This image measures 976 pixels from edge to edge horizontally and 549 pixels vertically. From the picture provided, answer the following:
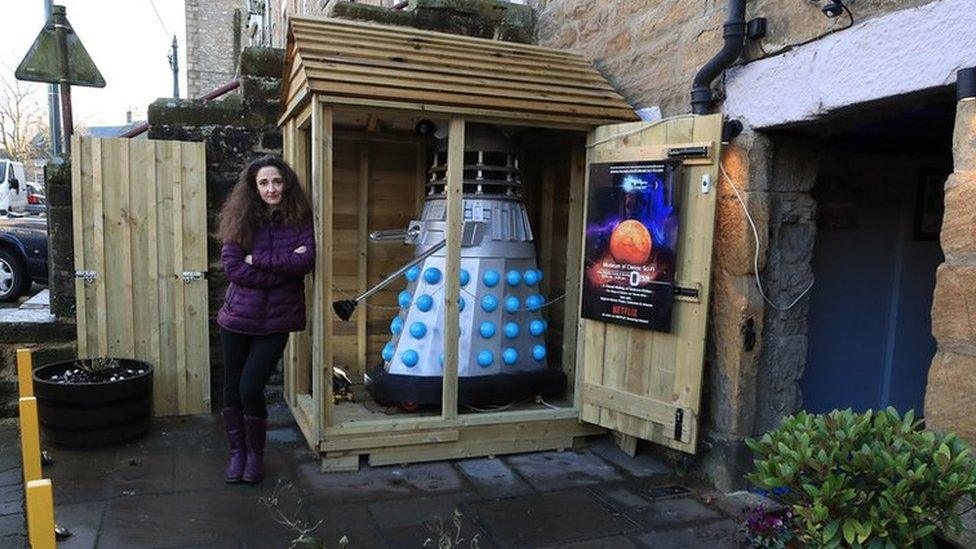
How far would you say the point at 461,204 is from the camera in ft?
13.6

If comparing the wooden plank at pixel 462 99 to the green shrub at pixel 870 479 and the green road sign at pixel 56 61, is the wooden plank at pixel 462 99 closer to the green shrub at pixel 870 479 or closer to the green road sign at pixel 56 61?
the green shrub at pixel 870 479

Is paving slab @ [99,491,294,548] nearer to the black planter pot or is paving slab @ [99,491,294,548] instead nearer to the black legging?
the black legging

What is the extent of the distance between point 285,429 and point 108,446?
1088mm

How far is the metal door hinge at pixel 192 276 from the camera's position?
15.8 feet

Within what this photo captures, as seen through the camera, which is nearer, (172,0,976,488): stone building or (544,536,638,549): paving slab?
(172,0,976,488): stone building

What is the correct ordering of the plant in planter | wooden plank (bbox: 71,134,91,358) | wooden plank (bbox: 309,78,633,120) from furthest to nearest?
wooden plank (bbox: 71,134,91,358)
wooden plank (bbox: 309,78,633,120)
the plant in planter

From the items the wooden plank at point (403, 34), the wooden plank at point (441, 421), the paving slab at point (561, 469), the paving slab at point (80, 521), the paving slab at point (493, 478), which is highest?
the wooden plank at point (403, 34)

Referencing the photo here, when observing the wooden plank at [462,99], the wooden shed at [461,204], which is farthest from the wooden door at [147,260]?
the wooden plank at [462,99]

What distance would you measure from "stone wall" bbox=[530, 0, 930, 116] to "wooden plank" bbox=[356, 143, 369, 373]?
6.06ft

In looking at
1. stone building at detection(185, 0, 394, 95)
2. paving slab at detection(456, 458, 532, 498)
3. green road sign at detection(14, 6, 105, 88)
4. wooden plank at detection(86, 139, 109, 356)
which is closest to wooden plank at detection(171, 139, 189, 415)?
wooden plank at detection(86, 139, 109, 356)

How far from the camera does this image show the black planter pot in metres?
4.07

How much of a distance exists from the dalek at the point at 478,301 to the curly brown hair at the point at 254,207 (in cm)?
78

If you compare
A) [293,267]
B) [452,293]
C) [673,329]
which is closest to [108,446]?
[293,267]

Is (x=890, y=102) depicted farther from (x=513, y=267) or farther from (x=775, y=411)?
(x=513, y=267)
